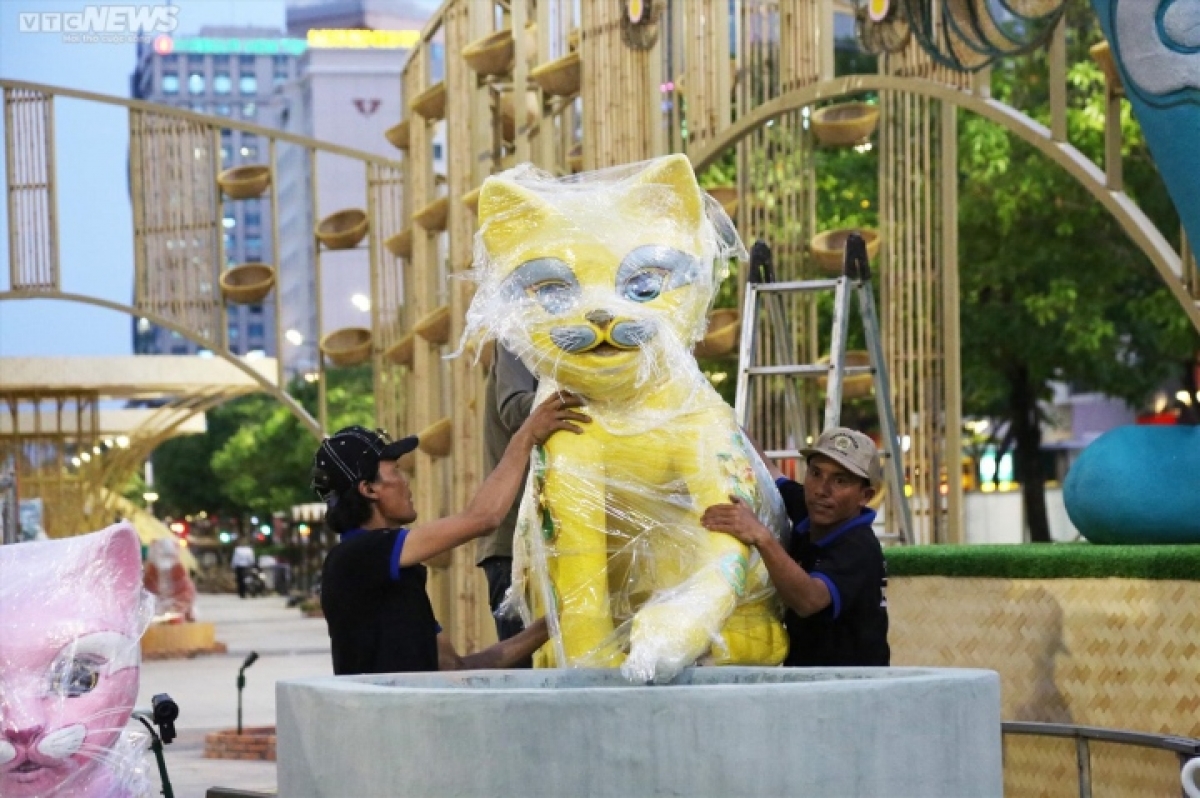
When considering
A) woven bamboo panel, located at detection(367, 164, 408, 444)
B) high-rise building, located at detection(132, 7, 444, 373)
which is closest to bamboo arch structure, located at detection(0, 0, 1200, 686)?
woven bamboo panel, located at detection(367, 164, 408, 444)

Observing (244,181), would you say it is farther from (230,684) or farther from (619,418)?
(619,418)

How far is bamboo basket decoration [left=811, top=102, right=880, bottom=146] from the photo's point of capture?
11750 mm

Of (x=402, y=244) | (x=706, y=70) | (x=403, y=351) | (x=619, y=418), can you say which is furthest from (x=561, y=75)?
(x=619, y=418)

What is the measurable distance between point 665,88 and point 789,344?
358cm

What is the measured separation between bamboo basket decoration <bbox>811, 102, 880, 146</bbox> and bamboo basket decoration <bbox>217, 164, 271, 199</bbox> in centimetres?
853

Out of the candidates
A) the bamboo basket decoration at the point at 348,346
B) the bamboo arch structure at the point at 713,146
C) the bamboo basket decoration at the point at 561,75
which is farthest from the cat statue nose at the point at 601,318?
the bamboo basket decoration at the point at 348,346

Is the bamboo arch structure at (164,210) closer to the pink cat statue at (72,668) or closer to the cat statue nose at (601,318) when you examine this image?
the pink cat statue at (72,668)

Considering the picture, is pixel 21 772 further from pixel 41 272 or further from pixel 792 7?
pixel 41 272

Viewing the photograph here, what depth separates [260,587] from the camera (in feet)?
144

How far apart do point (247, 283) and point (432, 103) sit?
457 centimetres

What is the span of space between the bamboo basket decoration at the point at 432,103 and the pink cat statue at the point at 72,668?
9.53m

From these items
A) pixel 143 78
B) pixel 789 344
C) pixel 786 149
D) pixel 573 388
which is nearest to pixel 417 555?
pixel 573 388

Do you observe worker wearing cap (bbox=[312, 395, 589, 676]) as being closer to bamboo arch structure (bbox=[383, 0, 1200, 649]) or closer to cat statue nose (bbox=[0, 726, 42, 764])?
cat statue nose (bbox=[0, 726, 42, 764])

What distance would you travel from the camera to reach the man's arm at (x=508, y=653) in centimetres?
521
